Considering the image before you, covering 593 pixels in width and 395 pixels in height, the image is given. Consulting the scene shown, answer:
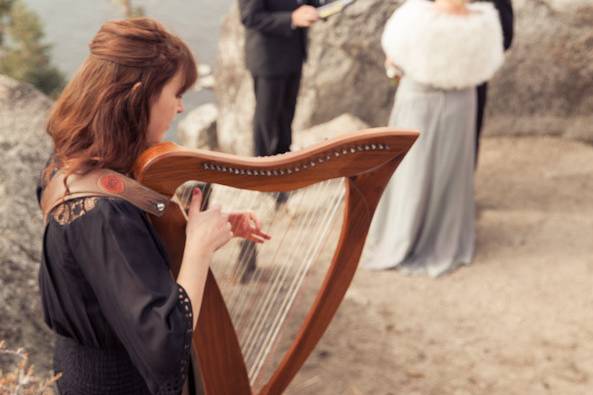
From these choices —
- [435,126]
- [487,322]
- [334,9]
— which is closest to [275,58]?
[334,9]

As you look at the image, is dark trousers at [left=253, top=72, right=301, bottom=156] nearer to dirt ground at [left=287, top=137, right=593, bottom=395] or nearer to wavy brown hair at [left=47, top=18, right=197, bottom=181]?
dirt ground at [left=287, top=137, right=593, bottom=395]

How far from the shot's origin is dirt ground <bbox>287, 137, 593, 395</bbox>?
113 inches

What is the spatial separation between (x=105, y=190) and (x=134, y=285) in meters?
0.20

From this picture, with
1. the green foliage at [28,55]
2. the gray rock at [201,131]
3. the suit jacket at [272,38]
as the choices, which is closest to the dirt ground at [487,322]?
the suit jacket at [272,38]

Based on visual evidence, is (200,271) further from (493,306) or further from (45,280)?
(493,306)

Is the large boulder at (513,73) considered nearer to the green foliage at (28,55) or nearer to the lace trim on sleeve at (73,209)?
the green foliage at (28,55)

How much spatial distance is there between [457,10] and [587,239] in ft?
4.84

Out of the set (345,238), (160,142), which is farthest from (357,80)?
(160,142)

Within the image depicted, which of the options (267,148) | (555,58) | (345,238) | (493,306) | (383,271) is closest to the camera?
(345,238)

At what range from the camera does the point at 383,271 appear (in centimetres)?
368

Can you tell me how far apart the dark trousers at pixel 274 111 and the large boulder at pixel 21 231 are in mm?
1531

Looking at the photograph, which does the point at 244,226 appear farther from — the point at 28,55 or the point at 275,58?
the point at 28,55

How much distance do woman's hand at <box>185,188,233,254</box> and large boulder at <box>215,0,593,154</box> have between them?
150 inches

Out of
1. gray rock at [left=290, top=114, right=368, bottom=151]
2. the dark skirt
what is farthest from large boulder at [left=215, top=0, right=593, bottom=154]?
the dark skirt
